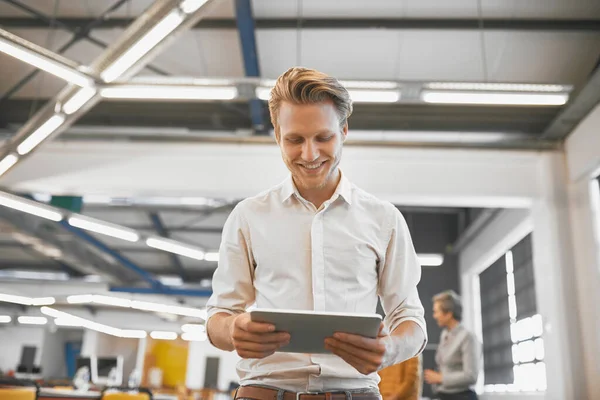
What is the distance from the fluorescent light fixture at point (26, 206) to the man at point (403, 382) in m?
4.79

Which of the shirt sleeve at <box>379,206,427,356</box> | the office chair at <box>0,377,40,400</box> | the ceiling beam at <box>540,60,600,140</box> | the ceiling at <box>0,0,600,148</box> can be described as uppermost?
the ceiling at <box>0,0,600,148</box>

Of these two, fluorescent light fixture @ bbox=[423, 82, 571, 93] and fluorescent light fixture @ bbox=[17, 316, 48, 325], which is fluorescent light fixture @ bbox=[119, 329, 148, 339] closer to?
fluorescent light fixture @ bbox=[17, 316, 48, 325]

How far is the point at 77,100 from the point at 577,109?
5371 mm

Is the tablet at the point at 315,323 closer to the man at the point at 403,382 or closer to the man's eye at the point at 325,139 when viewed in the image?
the man's eye at the point at 325,139

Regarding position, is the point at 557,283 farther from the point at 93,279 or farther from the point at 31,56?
the point at 93,279

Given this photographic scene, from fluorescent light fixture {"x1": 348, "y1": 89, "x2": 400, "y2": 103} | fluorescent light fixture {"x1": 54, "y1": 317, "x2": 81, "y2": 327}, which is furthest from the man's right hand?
fluorescent light fixture {"x1": 54, "y1": 317, "x2": 81, "y2": 327}

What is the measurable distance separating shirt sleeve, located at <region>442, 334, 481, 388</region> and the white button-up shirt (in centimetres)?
340

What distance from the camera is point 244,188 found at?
24.3 feet

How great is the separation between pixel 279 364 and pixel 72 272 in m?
17.0

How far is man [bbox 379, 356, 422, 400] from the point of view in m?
3.54

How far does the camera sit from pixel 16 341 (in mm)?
19875

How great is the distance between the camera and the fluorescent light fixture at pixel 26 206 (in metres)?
6.23

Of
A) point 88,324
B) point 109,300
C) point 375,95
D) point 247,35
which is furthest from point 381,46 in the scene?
point 88,324

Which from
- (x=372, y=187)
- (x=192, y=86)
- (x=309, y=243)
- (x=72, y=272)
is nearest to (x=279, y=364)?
(x=309, y=243)
